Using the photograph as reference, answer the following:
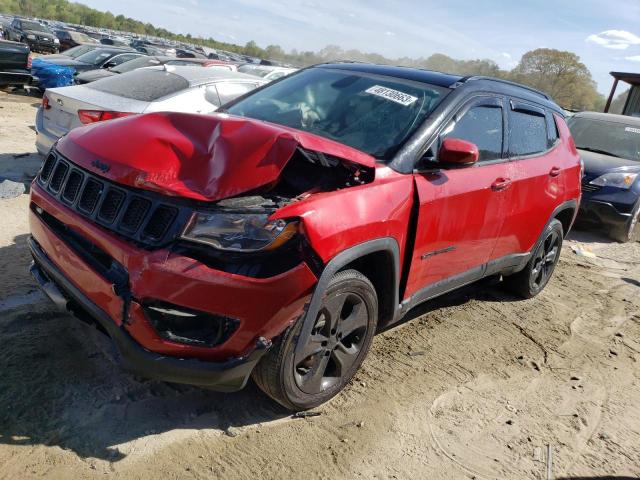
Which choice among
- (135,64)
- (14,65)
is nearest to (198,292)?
(135,64)

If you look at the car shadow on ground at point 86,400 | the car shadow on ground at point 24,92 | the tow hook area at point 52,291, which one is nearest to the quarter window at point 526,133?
the car shadow on ground at point 86,400

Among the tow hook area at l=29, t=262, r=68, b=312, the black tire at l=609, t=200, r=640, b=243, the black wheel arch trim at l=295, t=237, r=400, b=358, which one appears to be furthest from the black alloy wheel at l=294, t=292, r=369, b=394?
the black tire at l=609, t=200, r=640, b=243

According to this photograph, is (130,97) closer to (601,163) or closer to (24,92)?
(601,163)

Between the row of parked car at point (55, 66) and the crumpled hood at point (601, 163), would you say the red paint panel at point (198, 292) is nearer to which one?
the crumpled hood at point (601, 163)

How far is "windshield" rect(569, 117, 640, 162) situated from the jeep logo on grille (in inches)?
337

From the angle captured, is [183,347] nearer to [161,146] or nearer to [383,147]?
[161,146]

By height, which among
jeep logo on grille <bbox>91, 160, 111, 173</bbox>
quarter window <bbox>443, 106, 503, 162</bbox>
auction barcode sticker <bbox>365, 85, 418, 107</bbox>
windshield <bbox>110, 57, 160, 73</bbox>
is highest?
auction barcode sticker <bbox>365, 85, 418, 107</bbox>

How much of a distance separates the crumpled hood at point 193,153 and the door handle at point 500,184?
4.08 feet

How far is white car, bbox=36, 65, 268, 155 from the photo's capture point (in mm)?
6035

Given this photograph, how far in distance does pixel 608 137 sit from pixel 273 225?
8764 mm

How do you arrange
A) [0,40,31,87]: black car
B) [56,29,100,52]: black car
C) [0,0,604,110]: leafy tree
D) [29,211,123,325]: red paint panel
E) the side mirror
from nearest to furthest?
1. [29,211,123,325]: red paint panel
2. the side mirror
3. [0,40,31,87]: black car
4. [0,0,604,110]: leafy tree
5. [56,29,100,52]: black car

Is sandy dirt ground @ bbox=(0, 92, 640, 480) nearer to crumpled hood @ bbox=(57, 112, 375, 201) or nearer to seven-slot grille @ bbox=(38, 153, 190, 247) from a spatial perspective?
seven-slot grille @ bbox=(38, 153, 190, 247)

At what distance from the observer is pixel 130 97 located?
6.29 meters

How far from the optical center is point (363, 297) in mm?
3033
